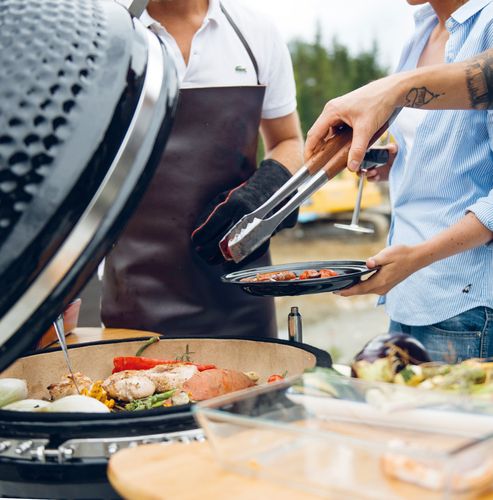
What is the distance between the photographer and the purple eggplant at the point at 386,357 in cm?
149

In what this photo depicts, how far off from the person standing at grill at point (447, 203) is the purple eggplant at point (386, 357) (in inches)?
31.3

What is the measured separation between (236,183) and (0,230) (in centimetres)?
200

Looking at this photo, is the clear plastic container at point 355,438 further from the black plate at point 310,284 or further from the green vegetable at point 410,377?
the black plate at point 310,284

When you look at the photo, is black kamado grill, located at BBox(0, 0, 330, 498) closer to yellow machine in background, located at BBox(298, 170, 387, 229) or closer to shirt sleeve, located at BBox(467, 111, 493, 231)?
shirt sleeve, located at BBox(467, 111, 493, 231)

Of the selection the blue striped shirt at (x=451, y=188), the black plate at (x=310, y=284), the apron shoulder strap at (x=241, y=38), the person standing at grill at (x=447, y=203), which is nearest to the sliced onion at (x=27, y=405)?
the black plate at (x=310, y=284)

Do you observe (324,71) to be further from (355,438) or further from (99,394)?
(355,438)

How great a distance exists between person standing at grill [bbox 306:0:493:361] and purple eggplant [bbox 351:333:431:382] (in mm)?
794

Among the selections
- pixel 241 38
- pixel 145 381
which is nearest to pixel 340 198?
pixel 241 38

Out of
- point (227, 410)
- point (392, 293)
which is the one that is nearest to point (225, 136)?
point (392, 293)

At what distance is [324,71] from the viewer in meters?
35.4

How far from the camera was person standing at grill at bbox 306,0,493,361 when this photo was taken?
7.68 feet

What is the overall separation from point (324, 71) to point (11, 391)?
35.0m

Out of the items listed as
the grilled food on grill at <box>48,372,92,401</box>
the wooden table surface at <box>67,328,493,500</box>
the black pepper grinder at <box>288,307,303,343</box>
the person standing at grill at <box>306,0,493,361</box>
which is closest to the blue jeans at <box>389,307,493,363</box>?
the person standing at grill at <box>306,0,493,361</box>

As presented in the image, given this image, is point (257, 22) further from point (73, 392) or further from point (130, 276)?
point (73, 392)
